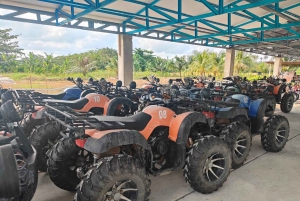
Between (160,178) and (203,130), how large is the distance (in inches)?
33.6

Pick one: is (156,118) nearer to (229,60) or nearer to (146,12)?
(146,12)

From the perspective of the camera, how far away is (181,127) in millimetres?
2252

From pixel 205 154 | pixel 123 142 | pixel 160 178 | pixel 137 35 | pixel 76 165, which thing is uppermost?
pixel 137 35

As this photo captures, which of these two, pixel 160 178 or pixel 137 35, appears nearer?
pixel 160 178

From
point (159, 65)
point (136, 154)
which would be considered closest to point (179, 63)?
point (159, 65)

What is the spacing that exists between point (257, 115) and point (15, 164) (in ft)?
11.9

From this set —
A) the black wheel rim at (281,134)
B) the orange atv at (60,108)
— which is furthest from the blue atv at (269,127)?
the orange atv at (60,108)

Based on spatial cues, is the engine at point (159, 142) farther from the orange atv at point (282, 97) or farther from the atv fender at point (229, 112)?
the orange atv at point (282, 97)

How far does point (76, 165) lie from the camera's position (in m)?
2.39

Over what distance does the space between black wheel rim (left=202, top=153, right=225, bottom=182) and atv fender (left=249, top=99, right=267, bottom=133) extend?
1.63 meters

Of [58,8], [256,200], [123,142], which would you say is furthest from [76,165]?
[58,8]

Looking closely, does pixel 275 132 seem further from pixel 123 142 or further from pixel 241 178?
pixel 123 142

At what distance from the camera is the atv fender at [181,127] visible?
224 cm

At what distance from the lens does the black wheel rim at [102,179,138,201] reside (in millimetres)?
1761
